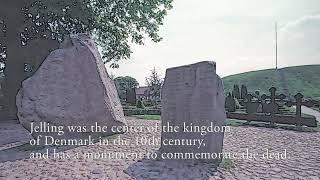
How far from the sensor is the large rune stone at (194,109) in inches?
288

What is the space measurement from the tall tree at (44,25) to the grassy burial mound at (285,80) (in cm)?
4584

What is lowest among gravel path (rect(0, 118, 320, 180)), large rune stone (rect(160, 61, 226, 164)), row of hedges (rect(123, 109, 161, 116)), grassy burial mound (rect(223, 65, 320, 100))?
gravel path (rect(0, 118, 320, 180))

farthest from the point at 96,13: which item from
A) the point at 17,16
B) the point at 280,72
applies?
the point at 280,72

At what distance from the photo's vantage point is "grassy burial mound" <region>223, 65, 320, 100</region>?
2442 inches

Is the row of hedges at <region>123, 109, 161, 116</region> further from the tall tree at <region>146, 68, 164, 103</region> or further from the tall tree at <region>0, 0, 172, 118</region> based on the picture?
the tall tree at <region>146, 68, 164, 103</region>

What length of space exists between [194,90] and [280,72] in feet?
241

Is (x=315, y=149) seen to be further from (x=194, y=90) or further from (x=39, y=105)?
(x=39, y=105)

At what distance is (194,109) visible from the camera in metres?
7.61

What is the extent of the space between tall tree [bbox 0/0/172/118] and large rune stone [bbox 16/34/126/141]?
7.74m

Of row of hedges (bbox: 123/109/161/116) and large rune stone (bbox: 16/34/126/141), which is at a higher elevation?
large rune stone (bbox: 16/34/126/141)

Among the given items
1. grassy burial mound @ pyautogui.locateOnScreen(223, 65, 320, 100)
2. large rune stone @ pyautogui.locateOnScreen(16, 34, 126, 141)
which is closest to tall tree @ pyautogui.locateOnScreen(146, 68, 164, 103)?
grassy burial mound @ pyautogui.locateOnScreen(223, 65, 320, 100)

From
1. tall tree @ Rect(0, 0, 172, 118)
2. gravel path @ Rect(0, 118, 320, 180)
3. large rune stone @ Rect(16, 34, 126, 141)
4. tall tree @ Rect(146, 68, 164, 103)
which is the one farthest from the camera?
tall tree @ Rect(146, 68, 164, 103)

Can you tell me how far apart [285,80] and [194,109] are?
66.6 m

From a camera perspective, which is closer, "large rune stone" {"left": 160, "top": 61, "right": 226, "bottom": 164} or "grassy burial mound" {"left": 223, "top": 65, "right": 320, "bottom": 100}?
"large rune stone" {"left": 160, "top": 61, "right": 226, "bottom": 164}
